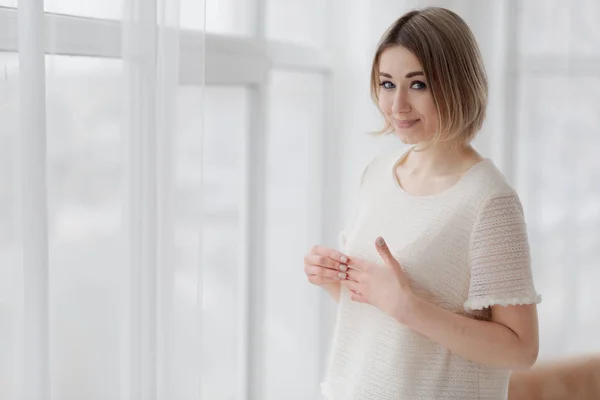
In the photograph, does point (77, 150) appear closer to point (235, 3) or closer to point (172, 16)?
point (172, 16)

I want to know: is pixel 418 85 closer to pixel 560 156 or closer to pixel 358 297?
pixel 358 297

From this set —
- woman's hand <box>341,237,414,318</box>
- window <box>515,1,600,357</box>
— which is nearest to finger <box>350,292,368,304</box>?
woman's hand <box>341,237,414,318</box>

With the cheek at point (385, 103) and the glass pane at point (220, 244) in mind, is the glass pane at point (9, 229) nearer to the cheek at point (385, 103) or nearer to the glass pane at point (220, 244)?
the glass pane at point (220, 244)

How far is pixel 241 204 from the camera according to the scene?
1906mm

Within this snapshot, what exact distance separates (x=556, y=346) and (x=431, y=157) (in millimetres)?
1495

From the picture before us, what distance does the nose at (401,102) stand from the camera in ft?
4.94

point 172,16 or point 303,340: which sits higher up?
point 172,16

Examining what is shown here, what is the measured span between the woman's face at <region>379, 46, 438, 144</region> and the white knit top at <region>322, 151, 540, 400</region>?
0.12m

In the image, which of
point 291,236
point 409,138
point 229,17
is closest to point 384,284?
point 409,138

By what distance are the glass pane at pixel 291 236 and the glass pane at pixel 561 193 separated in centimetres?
79

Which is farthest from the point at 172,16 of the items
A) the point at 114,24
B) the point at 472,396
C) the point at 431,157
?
the point at 472,396

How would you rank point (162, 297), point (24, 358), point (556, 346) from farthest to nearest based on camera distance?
point (556, 346)
point (162, 297)
point (24, 358)

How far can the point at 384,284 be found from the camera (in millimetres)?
1484

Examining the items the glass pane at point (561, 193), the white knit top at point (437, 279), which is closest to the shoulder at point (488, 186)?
the white knit top at point (437, 279)
